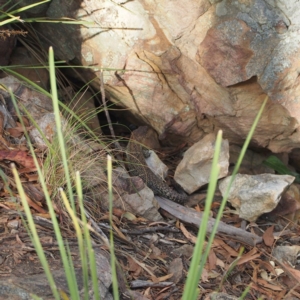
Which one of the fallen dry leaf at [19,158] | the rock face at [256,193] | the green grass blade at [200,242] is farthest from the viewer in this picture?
the rock face at [256,193]

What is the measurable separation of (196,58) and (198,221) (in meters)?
0.85

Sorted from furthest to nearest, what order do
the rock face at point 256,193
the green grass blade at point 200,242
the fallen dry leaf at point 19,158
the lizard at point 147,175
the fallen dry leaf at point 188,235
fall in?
the lizard at point 147,175 < the rock face at point 256,193 < the fallen dry leaf at point 188,235 < the fallen dry leaf at point 19,158 < the green grass blade at point 200,242

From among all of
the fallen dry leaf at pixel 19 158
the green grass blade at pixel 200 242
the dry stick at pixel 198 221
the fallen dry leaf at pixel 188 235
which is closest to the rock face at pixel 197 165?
the dry stick at pixel 198 221

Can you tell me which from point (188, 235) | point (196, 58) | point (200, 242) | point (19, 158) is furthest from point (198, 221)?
point (200, 242)

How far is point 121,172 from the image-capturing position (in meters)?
2.74

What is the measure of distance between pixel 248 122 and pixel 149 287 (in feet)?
3.81

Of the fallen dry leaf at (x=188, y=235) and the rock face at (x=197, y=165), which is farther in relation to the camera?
the rock face at (x=197, y=165)

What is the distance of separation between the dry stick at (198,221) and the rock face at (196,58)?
511mm

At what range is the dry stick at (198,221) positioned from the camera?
2.68 metres

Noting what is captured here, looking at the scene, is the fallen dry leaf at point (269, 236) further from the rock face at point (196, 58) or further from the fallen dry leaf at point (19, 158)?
the fallen dry leaf at point (19, 158)

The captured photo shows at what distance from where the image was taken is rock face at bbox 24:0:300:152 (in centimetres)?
254

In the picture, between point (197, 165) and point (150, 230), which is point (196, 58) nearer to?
point (197, 165)

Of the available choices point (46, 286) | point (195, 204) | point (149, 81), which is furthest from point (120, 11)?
point (46, 286)

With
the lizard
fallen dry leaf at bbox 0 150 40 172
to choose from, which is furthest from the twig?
fallen dry leaf at bbox 0 150 40 172
